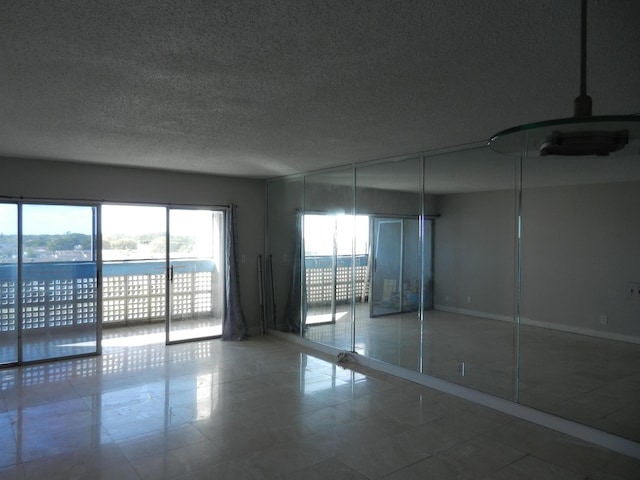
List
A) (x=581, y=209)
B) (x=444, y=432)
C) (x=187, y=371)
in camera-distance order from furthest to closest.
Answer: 1. (x=187, y=371)
2. (x=581, y=209)
3. (x=444, y=432)

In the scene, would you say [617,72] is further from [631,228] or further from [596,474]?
[596,474]

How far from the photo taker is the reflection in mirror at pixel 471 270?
13.8 feet

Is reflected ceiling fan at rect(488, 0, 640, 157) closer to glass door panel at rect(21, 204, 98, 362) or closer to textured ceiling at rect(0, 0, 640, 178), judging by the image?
textured ceiling at rect(0, 0, 640, 178)

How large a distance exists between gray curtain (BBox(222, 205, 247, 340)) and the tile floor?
1.52 meters

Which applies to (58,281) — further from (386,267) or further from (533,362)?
(533,362)

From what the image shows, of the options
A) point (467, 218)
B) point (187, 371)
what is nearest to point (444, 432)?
point (467, 218)

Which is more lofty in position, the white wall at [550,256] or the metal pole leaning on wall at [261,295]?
the white wall at [550,256]

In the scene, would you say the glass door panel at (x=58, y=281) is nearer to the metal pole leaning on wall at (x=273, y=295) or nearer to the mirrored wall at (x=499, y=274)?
the metal pole leaning on wall at (x=273, y=295)

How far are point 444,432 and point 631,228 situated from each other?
2219 millimetres

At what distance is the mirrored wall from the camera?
3.76 m

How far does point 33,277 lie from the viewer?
Answer: 5.43 m

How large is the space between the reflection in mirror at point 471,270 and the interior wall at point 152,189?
3264 millimetres

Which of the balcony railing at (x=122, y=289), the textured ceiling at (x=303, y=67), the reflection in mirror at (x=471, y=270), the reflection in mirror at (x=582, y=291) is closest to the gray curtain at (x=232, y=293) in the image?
the balcony railing at (x=122, y=289)

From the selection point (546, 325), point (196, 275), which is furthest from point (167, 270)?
point (546, 325)
